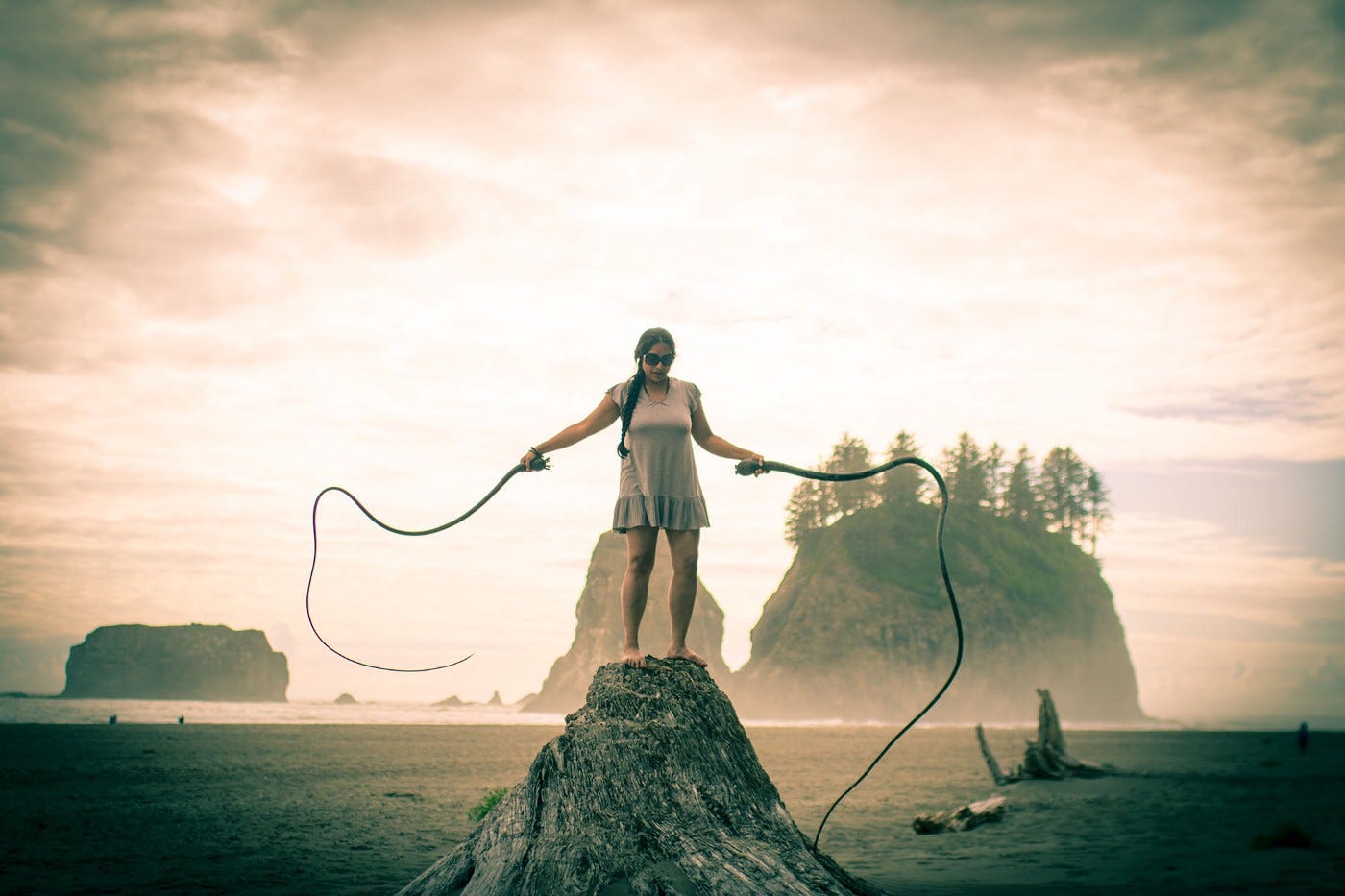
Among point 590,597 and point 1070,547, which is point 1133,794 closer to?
point 1070,547

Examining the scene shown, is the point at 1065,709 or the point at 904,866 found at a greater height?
the point at 904,866

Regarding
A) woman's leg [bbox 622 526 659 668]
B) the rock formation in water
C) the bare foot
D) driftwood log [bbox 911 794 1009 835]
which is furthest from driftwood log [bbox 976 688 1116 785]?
the rock formation in water

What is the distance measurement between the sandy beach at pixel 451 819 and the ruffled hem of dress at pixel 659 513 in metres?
6.57

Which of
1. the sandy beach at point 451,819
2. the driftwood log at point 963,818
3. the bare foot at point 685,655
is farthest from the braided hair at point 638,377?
the driftwood log at point 963,818

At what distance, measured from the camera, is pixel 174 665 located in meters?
149

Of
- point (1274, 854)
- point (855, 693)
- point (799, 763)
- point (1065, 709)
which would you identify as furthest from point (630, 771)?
point (1065, 709)

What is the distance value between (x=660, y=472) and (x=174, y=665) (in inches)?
6546

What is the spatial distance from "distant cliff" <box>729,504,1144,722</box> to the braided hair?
95.6 metres

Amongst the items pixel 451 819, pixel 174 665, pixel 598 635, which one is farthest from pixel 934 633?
pixel 174 665

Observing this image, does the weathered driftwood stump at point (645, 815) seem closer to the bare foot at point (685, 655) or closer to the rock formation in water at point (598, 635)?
the bare foot at point (685, 655)

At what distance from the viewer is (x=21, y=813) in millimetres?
16453

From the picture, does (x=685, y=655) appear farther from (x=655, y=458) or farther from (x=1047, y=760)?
(x=1047, y=760)

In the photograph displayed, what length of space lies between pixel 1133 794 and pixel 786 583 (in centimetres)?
9194

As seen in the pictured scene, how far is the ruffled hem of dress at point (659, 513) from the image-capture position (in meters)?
6.56
